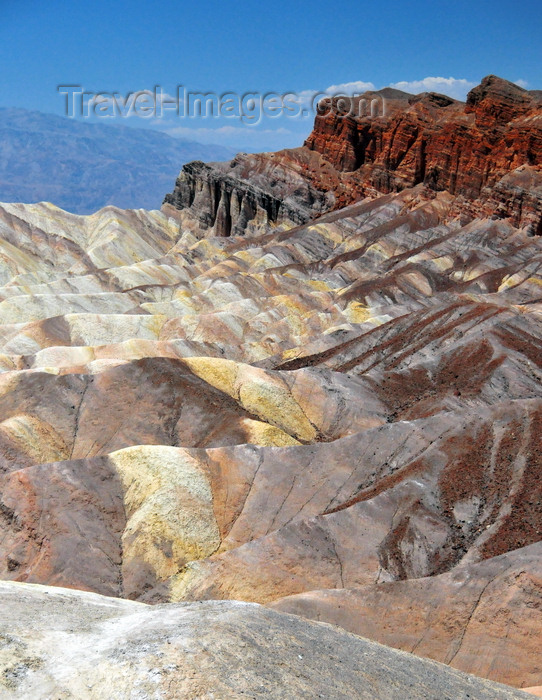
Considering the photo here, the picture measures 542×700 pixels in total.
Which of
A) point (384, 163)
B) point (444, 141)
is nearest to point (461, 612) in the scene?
point (444, 141)

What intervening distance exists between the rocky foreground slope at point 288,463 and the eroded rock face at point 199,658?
0.10 m

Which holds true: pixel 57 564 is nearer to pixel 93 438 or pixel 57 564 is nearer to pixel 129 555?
pixel 129 555

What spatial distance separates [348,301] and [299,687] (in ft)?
221

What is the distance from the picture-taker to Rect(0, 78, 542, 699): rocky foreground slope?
74.2 feet

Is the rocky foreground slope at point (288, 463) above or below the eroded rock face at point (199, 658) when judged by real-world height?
below

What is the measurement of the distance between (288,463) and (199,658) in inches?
797

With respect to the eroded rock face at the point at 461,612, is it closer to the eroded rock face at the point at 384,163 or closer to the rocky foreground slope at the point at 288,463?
the rocky foreground slope at the point at 288,463

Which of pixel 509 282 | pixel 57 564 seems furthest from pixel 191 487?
pixel 509 282

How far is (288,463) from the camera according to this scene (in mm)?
36781

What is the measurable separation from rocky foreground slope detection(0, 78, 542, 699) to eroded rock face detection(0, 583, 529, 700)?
0.10 m

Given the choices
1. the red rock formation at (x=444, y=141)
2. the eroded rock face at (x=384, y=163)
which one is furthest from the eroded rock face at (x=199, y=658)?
the eroded rock face at (x=384, y=163)

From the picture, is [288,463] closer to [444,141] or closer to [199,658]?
[199,658]

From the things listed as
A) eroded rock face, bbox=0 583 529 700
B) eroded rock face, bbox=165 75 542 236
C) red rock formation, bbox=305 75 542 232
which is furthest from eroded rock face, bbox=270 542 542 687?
eroded rock face, bbox=165 75 542 236

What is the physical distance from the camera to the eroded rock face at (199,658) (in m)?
15.9
